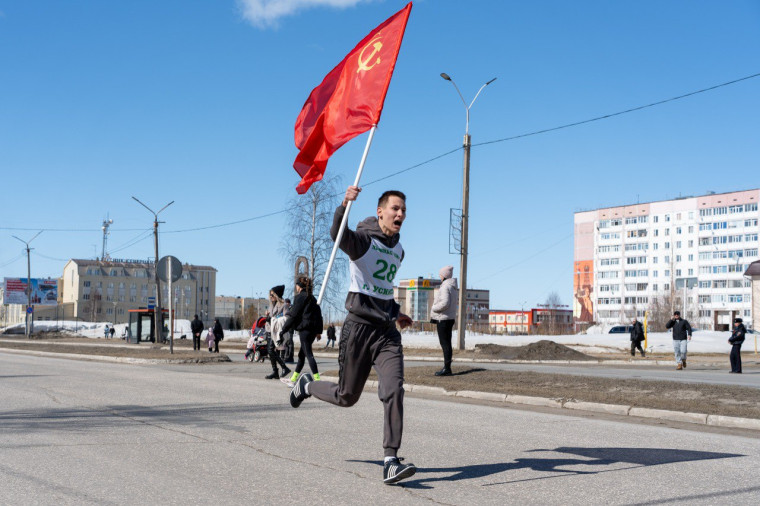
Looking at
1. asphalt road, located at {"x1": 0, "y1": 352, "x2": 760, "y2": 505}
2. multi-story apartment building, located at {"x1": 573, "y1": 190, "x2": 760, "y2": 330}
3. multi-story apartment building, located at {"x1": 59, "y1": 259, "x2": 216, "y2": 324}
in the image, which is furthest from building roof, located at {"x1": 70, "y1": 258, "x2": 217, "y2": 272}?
asphalt road, located at {"x1": 0, "y1": 352, "x2": 760, "y2": 505}

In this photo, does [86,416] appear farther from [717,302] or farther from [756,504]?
[717,302]

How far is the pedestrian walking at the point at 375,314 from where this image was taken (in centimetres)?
549

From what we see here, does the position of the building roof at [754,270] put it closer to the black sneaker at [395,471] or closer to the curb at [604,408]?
the curb at [604,408]

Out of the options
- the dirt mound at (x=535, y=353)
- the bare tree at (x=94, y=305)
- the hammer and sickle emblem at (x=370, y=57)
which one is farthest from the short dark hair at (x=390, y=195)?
the bare tree at (x=94, y=305)

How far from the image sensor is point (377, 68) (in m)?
7.63

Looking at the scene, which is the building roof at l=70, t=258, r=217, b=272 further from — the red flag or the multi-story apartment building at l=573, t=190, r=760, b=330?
the red flag

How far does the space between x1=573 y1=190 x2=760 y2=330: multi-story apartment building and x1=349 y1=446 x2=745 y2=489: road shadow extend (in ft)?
368

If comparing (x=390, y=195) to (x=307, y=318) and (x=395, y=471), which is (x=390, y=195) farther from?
(x=307, y=318)

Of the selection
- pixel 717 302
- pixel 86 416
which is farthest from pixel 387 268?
pixel 717 302

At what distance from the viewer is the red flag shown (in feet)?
24.7

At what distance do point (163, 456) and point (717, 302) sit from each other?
129937 millimetres

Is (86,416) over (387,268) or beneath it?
beneath

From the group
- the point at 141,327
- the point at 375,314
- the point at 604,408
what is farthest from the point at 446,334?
the point at 141,327

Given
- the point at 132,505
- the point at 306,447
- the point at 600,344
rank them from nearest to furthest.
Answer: the point at 132,505
the point at 306,447
the point at 600,344
